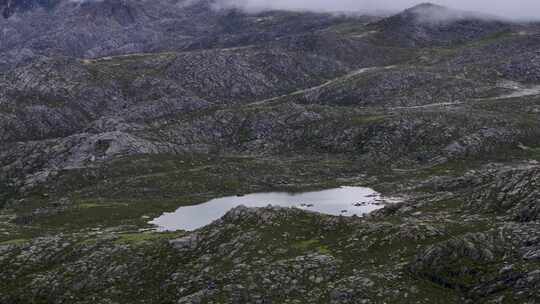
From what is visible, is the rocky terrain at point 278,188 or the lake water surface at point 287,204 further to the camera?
the lake water surface at point 287,204

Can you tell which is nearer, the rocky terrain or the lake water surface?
the rocky terrain

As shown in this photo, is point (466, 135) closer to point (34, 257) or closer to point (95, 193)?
point (95, 193)

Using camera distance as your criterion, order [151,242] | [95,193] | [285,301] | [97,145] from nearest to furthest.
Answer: [285,301]
[151,242]
[95,193]
[97,145]

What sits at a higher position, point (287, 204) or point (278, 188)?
point (287, 204)

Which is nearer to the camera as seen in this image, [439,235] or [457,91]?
[439,235]

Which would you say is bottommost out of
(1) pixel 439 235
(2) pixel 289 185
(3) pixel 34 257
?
(2) pixel 289 185

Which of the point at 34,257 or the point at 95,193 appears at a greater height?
the point at 34,257

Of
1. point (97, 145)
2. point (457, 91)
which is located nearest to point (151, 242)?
point (97, 145)

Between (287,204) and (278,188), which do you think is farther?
(278,188)
